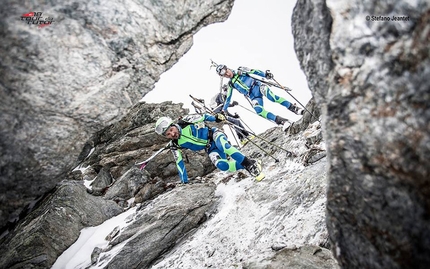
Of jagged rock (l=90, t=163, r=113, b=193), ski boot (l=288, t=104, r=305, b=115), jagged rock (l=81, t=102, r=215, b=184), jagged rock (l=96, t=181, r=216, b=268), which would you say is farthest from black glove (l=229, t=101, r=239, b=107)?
jagged rock (l=90, t=163, r=113, b=193)

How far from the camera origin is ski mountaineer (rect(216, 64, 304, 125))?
525 inches

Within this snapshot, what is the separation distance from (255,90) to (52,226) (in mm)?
11887

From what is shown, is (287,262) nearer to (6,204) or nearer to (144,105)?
(6,204)

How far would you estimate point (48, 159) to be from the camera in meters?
4.59

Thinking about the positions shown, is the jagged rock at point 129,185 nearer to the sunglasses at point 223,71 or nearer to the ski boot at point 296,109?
the sunglasses at point 223,71

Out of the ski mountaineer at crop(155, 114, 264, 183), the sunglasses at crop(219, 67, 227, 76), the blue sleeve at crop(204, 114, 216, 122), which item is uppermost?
the sunglasses at crop(219, 67, 227, 76)

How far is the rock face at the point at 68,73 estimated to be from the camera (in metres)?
3.89

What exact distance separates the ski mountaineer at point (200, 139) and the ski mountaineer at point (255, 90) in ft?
12.1

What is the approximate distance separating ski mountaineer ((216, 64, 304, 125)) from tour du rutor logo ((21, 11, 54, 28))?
1104 cm

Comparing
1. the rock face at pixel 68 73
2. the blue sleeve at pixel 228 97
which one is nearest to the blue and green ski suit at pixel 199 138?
the blue sleeve at pixel 228 97

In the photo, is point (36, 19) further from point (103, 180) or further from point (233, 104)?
point (233, 104)

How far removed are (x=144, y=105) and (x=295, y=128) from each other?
1253 centimetres

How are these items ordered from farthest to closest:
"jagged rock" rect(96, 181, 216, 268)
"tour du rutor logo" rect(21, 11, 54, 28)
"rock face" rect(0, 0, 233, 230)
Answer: "jagged rock" rect(96, 181, 216, 268) → "rock face" rect(0, 0, 233, 230) → "tour du rutor logo" rect(21, 11, 54, 28)

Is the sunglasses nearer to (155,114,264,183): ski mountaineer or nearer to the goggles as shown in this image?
(155,114,264,183): ski mountaineer
